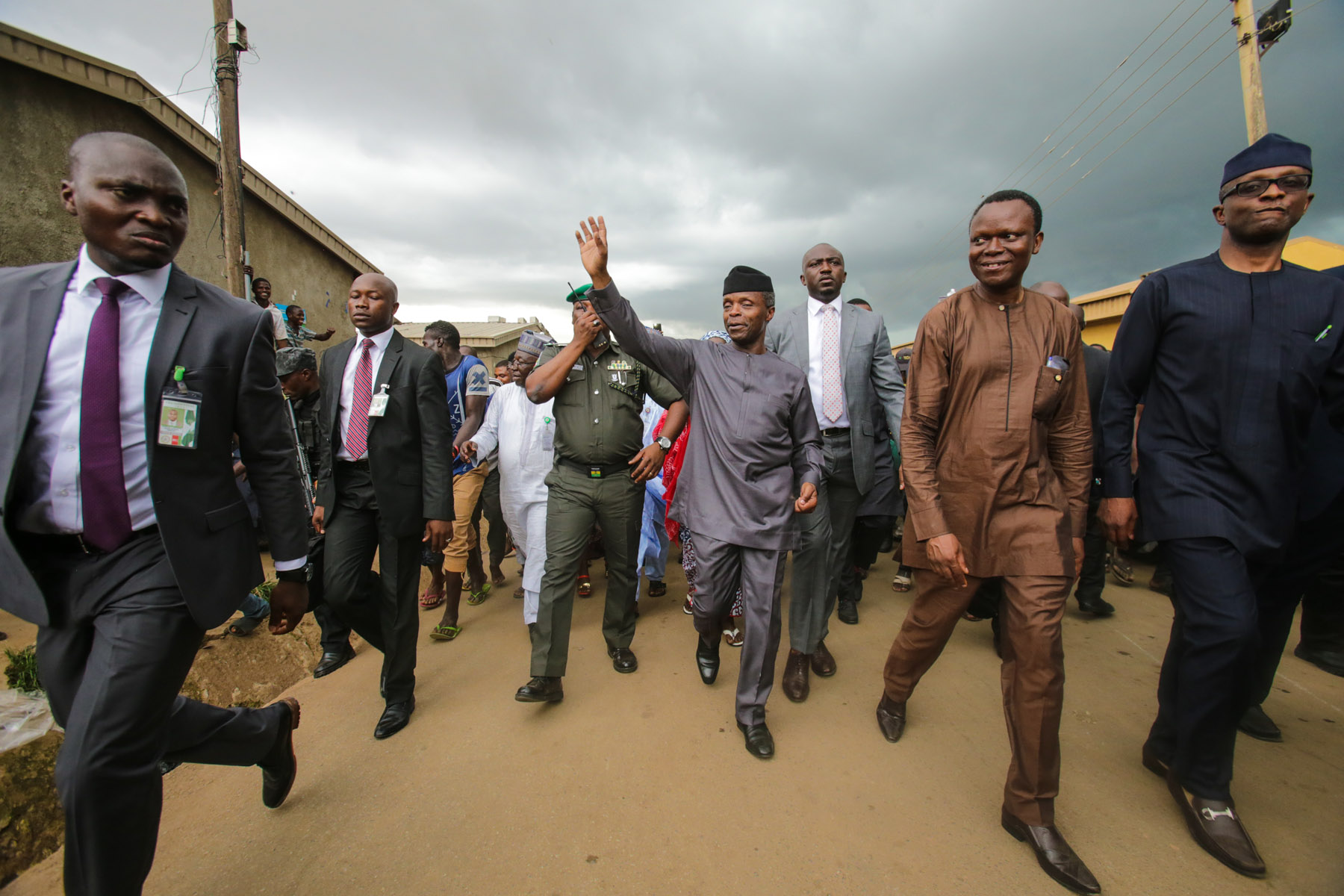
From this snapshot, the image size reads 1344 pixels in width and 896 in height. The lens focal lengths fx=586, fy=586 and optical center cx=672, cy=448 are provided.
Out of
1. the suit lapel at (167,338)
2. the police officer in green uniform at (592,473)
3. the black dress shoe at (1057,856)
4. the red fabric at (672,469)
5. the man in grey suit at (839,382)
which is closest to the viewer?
the suit lapel at (167,338)

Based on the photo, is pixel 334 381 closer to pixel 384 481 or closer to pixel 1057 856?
pixel 384 481

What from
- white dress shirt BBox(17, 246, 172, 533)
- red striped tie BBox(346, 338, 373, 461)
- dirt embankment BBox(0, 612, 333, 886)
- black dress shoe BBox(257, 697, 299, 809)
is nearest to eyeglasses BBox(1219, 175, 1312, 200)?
white dress shirt BBox(17, 246, 172, 533)

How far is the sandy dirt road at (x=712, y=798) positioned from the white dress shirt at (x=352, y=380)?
4.53 feet

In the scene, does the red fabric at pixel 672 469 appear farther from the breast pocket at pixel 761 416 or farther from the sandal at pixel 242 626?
the sandal at pixel 242 626

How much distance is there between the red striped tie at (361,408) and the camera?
115 inches

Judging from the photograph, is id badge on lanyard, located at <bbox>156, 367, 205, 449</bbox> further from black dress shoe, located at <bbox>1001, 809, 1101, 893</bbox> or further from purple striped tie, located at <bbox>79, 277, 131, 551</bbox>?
black dress shoe, located at <bbox>1001, 809, 1101, 893</bbox>

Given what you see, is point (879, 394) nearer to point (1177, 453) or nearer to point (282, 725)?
point (1177, 453)

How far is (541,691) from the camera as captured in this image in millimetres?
2938

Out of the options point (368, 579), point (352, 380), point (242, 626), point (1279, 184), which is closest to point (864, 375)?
point (1279, 184)

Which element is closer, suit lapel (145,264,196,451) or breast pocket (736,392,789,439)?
suit lapel (145,264,196,451)

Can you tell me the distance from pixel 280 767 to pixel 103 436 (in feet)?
4.79

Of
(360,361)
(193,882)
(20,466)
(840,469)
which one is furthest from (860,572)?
(20,466)

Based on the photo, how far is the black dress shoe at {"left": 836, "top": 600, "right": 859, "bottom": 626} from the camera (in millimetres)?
4129

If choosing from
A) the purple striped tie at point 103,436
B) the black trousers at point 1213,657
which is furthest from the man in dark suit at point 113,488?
the black trousers at point 1213,657
